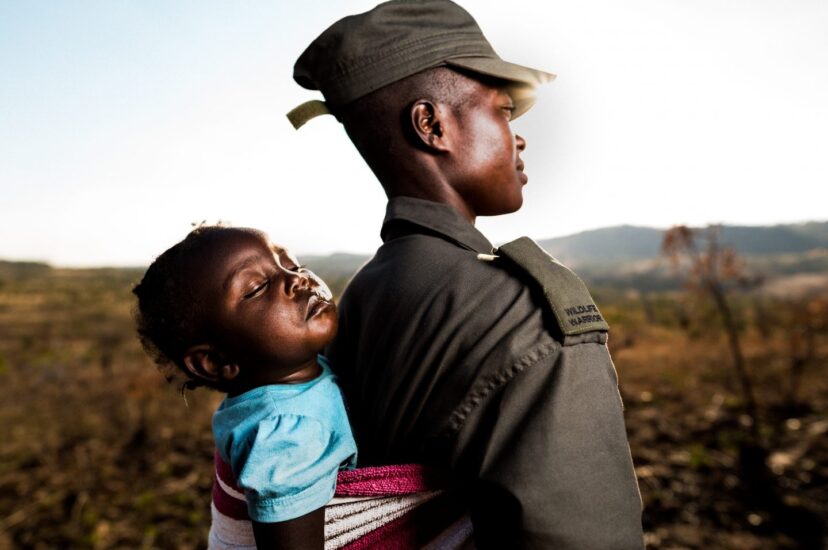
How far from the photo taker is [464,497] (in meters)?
1.12

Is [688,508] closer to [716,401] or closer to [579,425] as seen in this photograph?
[716,401]

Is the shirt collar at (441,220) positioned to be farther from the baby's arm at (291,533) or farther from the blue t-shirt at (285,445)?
the baby's arm at (291,533)

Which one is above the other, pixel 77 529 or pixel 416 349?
pixel 416 349

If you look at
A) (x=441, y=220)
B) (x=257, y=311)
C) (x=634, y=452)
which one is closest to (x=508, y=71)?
(x=441, y=220)

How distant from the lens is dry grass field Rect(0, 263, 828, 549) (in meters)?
4.23

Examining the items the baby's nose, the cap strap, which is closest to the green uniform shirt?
the baby's nose

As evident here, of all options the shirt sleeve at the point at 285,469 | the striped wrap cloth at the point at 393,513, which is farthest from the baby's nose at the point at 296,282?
the striped wrap cloth at the point at 393,513

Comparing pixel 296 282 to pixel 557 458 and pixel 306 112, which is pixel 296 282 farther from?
pixel 557 458

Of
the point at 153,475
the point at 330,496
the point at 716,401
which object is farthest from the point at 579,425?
the point at 716,401

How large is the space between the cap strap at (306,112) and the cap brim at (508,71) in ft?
1.42

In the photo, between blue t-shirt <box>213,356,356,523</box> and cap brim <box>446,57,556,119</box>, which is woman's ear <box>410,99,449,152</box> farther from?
blue t-shirt <box>213,356,356,523</box>

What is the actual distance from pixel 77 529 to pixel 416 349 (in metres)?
4.92

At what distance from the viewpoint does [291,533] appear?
3.66 feet

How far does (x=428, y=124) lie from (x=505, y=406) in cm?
74
